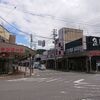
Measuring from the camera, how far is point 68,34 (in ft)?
324

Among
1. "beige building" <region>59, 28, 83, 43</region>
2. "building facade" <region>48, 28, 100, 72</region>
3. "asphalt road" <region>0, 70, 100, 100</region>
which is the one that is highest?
"beige building" <region>59, 28, 83, 43</region>

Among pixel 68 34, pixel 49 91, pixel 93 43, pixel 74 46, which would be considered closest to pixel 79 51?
pixel 93 43

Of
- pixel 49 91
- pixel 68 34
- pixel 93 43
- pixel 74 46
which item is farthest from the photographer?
pixel 68 34

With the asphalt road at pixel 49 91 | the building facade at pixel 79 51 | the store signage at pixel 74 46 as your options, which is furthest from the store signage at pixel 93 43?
the asphalt road at pixel 49 91

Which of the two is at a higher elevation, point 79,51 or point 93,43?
point 93,43

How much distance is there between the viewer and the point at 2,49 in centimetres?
4009

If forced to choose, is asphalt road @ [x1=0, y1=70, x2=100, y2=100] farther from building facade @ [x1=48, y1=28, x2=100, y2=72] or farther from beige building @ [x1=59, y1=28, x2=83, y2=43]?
beige building @ [x1=59, y1=28, x2=83, y2=43]

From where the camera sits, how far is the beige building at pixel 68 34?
96.0 metres

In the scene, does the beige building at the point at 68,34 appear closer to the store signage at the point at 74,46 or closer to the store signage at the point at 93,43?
the store signage at the point at 74,46

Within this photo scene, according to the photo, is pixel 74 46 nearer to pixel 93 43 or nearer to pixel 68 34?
pixel 93 43

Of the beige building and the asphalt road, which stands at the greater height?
the beige building

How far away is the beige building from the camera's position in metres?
96.0

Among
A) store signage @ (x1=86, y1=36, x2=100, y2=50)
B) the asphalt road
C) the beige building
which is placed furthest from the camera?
the beige building

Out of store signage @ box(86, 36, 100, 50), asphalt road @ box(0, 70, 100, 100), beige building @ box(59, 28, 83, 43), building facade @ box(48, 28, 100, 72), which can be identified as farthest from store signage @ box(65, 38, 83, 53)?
asphalt road @ box(0, 70, 100, 100)
